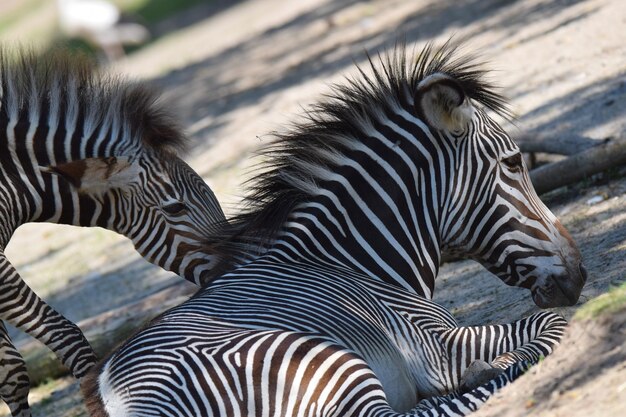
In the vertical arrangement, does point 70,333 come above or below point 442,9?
below

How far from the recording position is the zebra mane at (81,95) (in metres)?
6.80

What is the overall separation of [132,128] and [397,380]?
111 inches

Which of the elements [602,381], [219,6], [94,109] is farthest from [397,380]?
[219,6]

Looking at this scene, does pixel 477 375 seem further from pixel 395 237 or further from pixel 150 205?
pixel 150 205

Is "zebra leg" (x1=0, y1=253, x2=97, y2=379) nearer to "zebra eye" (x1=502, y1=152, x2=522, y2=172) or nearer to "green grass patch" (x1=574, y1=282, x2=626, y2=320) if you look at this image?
"zebra eye" (x1=502, y1=152, x2=522, y2=172)

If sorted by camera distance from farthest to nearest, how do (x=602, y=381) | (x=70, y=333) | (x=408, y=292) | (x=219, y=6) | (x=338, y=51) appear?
(x=219, y=6) → (x=338, y=51) → (x=70, y=333) → (x=408, y=292) → (x=602, y=381)

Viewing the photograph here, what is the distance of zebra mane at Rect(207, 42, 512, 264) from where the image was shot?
557 centimetres

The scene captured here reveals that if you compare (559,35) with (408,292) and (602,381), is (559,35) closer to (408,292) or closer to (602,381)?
(408,292)

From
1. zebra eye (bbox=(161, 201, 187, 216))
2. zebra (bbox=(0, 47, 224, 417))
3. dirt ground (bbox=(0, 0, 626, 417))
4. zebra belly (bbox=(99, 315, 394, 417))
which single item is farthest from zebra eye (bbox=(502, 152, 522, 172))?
zebra eye (bbox=(161, 201, 187, 216))

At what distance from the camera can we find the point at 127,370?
4.64 m

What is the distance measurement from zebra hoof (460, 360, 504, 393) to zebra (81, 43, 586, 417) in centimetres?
1

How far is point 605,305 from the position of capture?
4539 mm

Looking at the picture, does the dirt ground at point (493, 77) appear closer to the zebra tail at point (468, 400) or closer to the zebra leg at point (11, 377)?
the zebra tail at point (468, 400)

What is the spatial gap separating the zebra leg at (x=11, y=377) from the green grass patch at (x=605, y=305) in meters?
3.67
